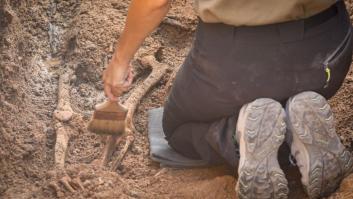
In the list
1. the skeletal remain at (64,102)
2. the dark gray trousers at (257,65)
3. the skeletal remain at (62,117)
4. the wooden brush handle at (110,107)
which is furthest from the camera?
the skeletal remain at (64,102)

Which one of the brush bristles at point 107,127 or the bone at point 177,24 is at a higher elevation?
the bone at point 177,24

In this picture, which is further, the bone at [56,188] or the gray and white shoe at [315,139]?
the bone at [56,188]

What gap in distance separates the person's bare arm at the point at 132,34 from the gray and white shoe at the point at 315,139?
58 centimetres

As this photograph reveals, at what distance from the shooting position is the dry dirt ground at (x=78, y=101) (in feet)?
8.73

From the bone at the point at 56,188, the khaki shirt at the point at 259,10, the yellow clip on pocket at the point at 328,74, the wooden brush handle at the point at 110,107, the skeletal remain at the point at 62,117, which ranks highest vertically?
the khaki shirt at the point at 259,10

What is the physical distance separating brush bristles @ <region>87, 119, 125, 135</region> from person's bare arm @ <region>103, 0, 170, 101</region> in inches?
14.2

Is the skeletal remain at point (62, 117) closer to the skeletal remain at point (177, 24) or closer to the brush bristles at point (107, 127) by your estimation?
the brush bristles at point (107, 127)

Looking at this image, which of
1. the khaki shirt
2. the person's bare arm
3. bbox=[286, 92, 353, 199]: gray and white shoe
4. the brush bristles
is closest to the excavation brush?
the brush bristles

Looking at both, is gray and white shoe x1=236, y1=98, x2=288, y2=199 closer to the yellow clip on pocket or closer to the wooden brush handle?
the yellow clip on pocket

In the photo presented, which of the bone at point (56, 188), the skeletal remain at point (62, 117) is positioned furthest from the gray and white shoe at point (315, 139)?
the skeletal remain at point (62, 117)

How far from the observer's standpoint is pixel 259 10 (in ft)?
7.27

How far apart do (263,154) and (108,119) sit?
92 centimetres

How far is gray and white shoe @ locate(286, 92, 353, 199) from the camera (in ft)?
7.27

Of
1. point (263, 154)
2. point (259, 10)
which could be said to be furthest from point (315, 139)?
point (259, 10)
